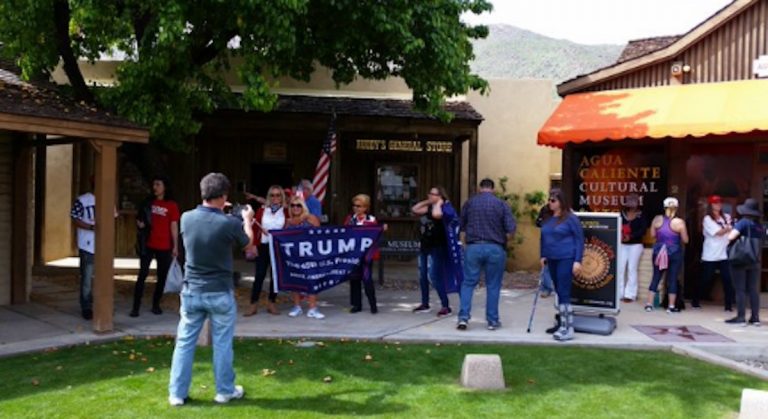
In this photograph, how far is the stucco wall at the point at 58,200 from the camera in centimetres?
1563

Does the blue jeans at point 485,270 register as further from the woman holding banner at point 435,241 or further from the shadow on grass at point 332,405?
the shadow on grass at point 332,405

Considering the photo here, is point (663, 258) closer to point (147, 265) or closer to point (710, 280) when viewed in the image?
point (710, 280)

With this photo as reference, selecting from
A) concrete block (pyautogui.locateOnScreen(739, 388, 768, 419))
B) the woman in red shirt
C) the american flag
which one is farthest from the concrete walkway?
concrete block (pyautogui.locateOnScreen(739, 388, 768, 419))

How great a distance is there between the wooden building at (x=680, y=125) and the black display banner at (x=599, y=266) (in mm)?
1918

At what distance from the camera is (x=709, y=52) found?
10.9 meters

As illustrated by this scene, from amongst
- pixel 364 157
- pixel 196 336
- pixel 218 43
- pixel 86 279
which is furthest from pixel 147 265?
pixel 364 157

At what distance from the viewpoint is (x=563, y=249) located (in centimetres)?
809

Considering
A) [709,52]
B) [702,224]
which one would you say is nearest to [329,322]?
[702,224]

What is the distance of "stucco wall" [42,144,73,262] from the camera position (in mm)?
15633

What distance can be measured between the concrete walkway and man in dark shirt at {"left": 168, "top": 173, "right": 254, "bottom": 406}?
259 cm

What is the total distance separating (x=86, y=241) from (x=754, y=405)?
7657mm

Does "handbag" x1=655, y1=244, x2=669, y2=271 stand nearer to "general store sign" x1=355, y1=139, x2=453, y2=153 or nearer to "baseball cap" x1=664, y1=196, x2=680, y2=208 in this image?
"baseball cap" x1=664, y1=196, x2=680, y2=208

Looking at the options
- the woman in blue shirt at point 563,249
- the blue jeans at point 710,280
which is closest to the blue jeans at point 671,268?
the blue jeans at point 710,280

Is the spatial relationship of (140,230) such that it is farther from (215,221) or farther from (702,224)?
(702,224)
